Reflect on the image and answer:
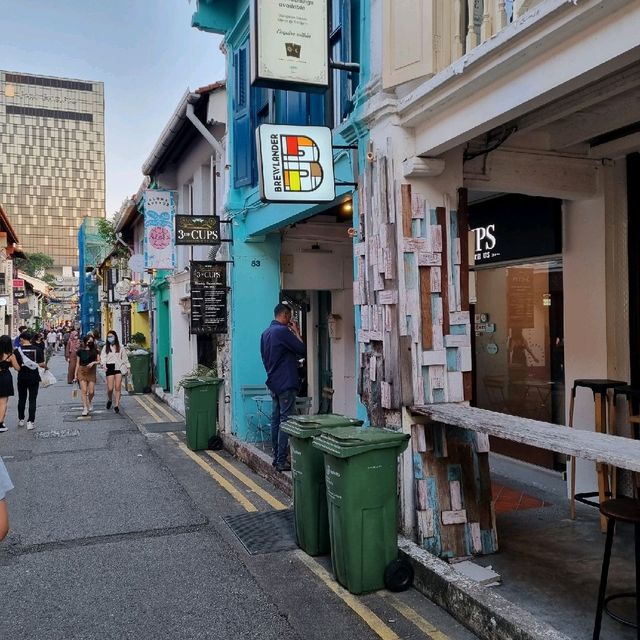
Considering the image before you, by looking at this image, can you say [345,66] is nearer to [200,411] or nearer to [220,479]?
[220,479]

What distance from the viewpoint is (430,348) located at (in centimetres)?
503

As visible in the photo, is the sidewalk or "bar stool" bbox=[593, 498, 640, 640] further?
the sidewalk

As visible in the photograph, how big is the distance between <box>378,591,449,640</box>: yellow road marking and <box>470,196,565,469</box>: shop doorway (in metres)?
3.26

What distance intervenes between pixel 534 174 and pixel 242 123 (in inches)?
194

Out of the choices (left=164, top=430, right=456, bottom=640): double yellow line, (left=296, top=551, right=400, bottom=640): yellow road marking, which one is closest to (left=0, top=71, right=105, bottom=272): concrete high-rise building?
(left=164, top=430, right=456, bottom=640): double yellow line

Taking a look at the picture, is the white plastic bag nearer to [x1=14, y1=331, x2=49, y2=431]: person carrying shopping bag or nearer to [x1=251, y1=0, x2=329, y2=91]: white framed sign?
[x1=14, y1=331, x2=49, y2=431]: person carrying shopping bag

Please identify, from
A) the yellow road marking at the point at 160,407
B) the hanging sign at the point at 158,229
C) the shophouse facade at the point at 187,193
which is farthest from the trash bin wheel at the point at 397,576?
the hanging sign at the point at 158,229

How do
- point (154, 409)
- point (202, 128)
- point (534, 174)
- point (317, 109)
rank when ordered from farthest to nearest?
1. point (154, 409)
2. point (202, 128)
3. point (317, 109)
4. point (534, 174)

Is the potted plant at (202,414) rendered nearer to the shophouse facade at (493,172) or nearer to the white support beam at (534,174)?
the shophouse facade at (493,172)

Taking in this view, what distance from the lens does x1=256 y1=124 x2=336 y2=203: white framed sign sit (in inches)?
227

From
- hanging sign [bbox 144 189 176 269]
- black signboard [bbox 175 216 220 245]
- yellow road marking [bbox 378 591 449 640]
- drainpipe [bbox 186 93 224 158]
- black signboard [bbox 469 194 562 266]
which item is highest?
drainpipe [bbox 186 93 224 158]

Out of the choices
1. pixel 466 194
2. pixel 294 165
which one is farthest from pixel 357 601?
pixel 294 165

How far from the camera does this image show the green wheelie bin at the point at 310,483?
16.6 feet

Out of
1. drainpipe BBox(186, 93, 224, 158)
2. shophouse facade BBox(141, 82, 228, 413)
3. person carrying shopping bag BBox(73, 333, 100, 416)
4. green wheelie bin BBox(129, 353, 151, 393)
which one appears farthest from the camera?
green wheelie bin BBox(129, 353, 151, 393)
